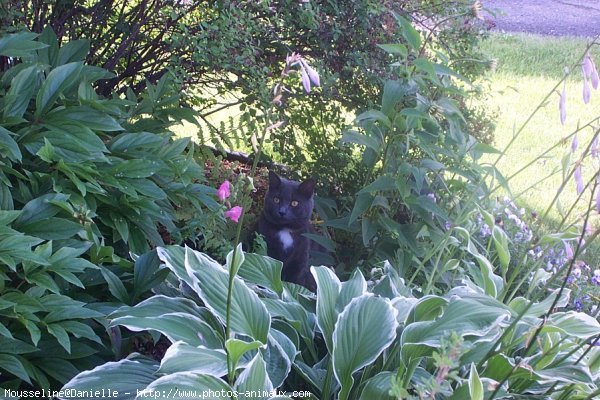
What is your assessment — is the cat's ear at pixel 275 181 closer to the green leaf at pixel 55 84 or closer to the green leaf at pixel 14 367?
the green leaf at pixel 55 84

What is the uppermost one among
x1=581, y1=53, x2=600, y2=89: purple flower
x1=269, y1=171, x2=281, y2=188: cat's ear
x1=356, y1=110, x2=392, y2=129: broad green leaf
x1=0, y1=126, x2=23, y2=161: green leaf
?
x1=581, y1=53, x2=600, y2=89: purple flower

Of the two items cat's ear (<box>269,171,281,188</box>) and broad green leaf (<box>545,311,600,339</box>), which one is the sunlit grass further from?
broad green leaf (<box>545,311,600,339</box>)

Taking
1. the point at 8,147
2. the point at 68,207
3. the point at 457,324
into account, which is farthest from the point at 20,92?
the point at 457,324

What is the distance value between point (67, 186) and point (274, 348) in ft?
3.18

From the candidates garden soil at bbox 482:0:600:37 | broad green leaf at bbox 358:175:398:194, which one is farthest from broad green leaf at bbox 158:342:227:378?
garden soil at bbox 482:0:600:37

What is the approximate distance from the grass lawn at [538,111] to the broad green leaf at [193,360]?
313 cm

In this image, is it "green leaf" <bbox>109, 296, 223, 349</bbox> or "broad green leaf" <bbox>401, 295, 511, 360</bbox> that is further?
"broad green leaf" <bbox>401, 295, 511, 360</bbox>

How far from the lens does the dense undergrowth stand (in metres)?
2.17

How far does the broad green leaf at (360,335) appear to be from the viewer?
7.49ft

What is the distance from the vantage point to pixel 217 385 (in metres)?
2.06

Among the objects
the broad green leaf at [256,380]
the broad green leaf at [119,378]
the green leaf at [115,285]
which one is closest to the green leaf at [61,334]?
the broad green leaf at [119,378]

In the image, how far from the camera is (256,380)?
210 centimetres

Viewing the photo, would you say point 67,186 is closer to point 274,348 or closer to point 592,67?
point 274,348

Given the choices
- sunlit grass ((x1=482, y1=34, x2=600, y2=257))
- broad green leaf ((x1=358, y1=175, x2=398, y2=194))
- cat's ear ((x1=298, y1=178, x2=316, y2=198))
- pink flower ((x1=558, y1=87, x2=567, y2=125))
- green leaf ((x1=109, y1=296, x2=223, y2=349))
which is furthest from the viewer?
sunlit grass ((x1=482, y1=34, x2=600, y2=257))
